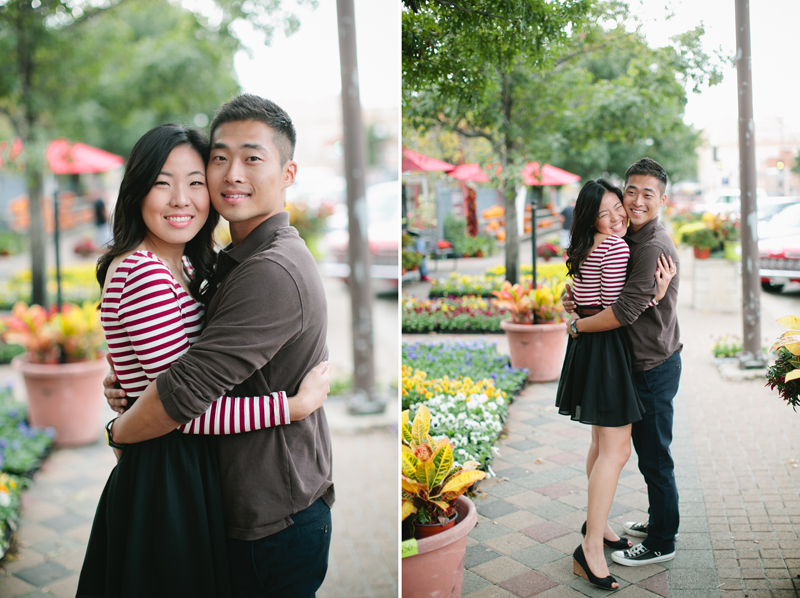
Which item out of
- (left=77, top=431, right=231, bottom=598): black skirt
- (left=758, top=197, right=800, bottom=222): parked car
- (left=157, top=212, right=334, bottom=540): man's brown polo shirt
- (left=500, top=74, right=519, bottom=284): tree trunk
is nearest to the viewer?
(left=157, top=212, right=334, bottom=540): man's brown polo shirt

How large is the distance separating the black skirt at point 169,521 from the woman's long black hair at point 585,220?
4.54ft

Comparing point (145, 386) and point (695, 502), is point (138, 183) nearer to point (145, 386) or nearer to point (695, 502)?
point (145, 386)

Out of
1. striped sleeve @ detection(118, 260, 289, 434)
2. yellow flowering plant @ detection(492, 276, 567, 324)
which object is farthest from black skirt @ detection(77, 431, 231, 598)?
yellow flowering plant @ detection(492, 276, 567, 324)

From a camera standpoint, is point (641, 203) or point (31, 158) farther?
point (31, 158)

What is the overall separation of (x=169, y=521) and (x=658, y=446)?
162 centimetres

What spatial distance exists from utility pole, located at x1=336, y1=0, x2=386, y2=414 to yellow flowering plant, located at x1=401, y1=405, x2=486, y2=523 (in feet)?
11.8

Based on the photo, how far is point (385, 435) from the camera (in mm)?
5605

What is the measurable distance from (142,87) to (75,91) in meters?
1.69

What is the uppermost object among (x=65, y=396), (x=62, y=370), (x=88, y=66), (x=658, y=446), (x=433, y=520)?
(x=88, y=66)

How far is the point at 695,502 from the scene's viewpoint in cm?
226

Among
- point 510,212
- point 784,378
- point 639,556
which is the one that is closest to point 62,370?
point 510,212

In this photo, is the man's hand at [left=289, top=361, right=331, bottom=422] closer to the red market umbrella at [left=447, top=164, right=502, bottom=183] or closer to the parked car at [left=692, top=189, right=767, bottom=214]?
the parked car at [left=692, top=189, right=767, bottom=214]

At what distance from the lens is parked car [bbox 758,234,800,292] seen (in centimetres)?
243

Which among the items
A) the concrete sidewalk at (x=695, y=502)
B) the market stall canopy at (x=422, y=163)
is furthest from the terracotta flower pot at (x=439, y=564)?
the market stall canopy at (x=422, y=163)
